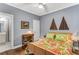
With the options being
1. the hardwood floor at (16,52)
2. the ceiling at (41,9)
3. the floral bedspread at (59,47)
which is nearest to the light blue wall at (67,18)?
the ceiling at (41,9)

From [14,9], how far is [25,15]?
18 cm

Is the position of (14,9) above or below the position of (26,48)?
above

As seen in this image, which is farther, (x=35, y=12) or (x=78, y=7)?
(x=35, y=12)

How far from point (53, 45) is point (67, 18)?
45 centimetres

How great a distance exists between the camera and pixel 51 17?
1477 millimetres

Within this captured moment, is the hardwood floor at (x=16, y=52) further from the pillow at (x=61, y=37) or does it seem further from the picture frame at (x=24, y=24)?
the pillow at (x=61, y=37)

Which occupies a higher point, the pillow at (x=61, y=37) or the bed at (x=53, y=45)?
the pillow at (x=61, y=37)

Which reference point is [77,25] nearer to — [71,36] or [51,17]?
[71,36]

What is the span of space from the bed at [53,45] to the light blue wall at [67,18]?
0.10 metres

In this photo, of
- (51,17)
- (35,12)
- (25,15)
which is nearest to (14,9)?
(25,15)

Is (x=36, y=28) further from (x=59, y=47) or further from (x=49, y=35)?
(x=59, y=47)

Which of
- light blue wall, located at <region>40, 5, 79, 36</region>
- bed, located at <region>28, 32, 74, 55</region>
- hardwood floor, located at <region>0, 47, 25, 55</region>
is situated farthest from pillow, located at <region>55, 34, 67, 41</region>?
hardwood floor, located at <region>0, 47, 25, 55</region>

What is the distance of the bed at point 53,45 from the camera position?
1.33m

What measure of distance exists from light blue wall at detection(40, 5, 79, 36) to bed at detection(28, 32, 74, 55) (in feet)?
0.34
